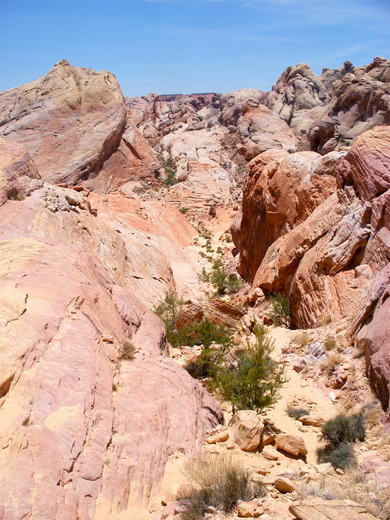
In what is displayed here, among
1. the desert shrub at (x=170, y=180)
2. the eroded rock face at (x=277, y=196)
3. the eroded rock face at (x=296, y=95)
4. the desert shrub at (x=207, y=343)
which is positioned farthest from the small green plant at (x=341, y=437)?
the eroded rock face at (x=296, y=95)

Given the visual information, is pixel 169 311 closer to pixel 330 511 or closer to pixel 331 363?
pixel 331 363

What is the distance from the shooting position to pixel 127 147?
1943 inches

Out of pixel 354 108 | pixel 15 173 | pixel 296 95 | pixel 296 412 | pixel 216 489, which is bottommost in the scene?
pixel 296 412

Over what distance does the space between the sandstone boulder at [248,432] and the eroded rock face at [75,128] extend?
3704 centimetres

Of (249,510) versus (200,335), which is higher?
(249,510)

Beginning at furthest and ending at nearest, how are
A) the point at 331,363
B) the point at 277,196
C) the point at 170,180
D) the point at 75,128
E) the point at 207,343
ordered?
the point at 170,180 → the point at 75,128 → the point at 277,196 → the point at 207,343 → the point at 331,363

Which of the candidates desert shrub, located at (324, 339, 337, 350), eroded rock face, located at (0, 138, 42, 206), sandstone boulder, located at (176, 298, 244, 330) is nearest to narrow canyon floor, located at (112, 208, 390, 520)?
desert shrub, located at (324, 339, 337, 350)

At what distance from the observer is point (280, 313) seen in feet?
53.8

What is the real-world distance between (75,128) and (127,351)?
40547 millimetres

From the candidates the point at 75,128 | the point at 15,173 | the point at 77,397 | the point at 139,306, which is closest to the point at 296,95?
the point at 75,128

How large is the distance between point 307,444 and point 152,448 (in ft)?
10.9

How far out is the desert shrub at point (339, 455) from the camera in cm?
692

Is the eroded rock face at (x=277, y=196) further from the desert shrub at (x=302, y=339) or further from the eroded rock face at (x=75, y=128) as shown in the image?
the eroded rock face at (x=75, y=128)

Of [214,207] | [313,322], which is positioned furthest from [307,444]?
[214,207]
